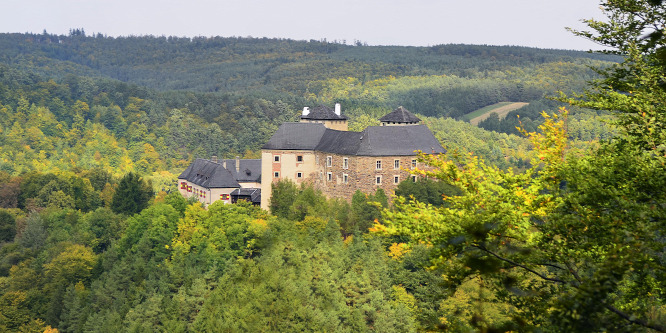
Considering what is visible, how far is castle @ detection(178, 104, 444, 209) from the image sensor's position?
257 feet

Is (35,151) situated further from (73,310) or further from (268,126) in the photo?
(73,310)

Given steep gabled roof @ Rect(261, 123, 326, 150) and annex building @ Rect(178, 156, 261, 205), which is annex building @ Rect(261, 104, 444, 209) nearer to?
steep gabled roof @ Rect(261, 123, 326, 150)

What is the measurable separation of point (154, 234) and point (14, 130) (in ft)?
391

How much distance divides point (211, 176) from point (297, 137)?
1372cm

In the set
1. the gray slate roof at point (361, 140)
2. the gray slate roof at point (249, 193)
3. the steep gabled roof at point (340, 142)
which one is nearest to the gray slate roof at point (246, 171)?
the gray slate roof at point (249, 193)

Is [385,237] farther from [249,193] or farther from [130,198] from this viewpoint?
[130,198]

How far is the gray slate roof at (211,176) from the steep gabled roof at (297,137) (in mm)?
9187

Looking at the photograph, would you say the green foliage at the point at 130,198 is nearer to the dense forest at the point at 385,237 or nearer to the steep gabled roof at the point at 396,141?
the dense forest at the point at 385,237

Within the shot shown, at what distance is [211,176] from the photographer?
9575 cm

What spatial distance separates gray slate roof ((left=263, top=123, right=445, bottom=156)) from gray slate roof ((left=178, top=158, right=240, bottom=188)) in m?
9.82

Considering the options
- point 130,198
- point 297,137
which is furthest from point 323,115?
point 130,198

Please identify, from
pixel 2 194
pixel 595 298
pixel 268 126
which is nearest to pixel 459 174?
pixel 595 298

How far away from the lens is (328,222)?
74688mm

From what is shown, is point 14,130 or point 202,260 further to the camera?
point 14,130
